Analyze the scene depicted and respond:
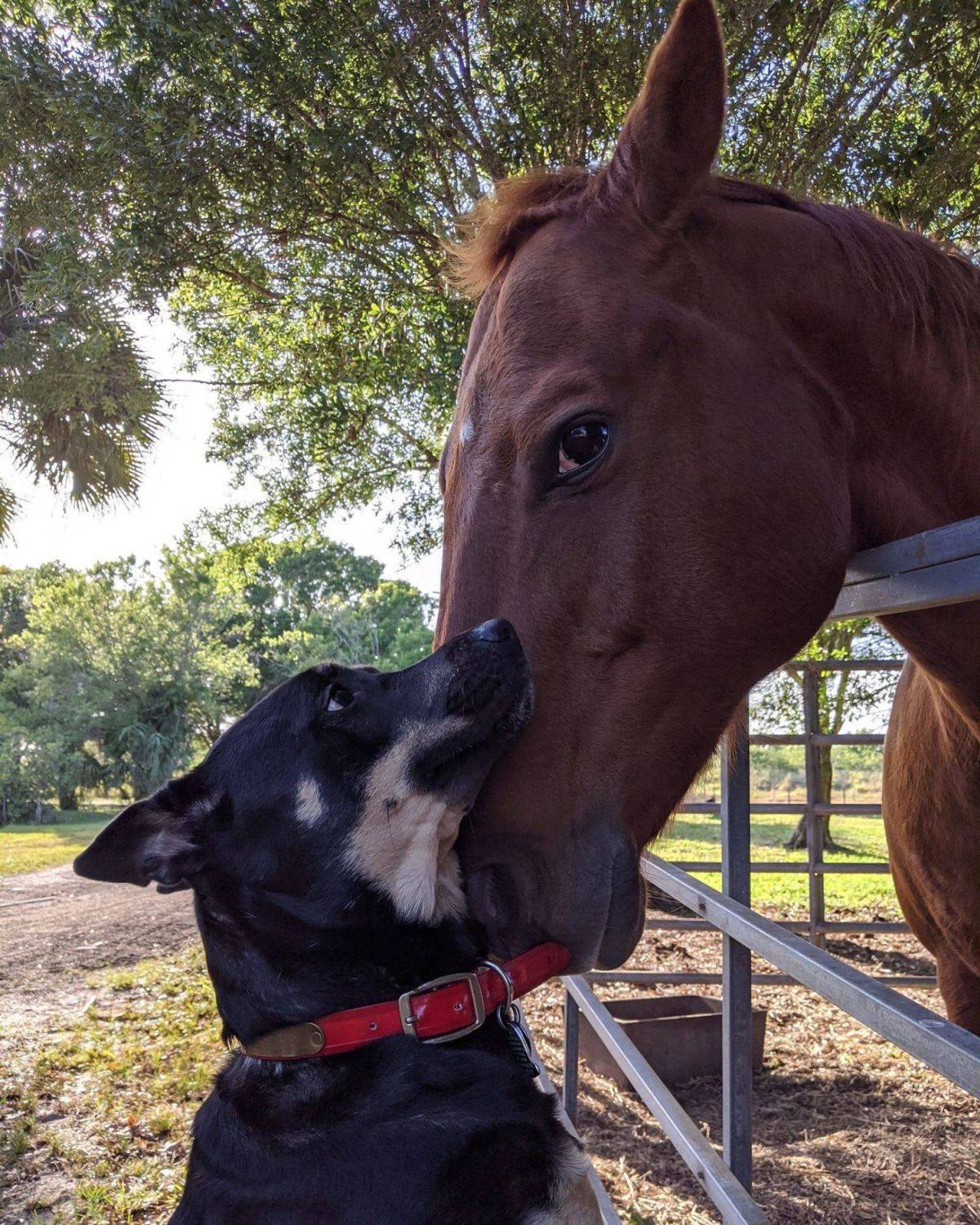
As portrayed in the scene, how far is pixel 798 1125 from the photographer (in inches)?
190

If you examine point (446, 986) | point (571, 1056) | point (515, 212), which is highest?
point (515, 212)

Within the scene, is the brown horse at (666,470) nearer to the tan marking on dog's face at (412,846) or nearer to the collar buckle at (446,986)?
the collar buckle at (446,986)

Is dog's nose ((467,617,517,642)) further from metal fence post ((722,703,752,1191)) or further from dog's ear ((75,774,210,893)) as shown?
dog's ear ((75,774,210,893))

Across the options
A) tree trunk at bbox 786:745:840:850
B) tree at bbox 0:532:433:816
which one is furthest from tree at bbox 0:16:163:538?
tree at bbox 0:532:433:816

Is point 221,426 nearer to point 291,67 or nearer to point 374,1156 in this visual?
point 291,67

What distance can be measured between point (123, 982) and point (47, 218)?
6180mm

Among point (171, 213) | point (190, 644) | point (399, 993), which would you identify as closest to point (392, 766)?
point (399, 993)

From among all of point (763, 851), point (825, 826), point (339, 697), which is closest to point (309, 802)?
point (339, 697)

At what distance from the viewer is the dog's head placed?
2.19 m

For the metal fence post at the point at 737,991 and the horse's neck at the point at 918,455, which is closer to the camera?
the horse's neck at the point at 918,455

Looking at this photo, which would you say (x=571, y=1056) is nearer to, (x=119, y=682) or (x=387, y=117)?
(x=387, y=117)

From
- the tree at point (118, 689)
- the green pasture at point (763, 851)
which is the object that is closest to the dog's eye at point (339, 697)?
the green pasture at point (763, 851)

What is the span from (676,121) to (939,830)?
1634 millimetres

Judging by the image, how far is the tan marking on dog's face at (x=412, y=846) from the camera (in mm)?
2207
